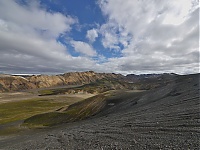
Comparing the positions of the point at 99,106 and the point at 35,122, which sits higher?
the point at 99,106

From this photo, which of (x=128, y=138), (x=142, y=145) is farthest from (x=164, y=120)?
Result: (x=142, y=145)

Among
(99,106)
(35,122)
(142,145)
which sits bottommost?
(35,122)

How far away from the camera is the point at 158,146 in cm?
1616

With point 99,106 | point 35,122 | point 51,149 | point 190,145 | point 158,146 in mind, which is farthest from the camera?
point 99,106

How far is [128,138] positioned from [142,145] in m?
3.37

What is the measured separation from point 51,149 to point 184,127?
56.1 ft

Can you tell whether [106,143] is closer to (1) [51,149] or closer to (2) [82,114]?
(1) [51,149]

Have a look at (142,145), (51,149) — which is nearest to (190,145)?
(142,145)

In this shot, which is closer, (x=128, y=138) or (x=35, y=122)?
(x=128, y=138)

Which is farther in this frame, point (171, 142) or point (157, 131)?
point (157, 131)

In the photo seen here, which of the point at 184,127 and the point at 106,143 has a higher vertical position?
the point at 184,127

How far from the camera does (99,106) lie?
230 feet

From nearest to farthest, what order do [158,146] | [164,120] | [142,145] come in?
[158,146] < [142,145] < [164,120]

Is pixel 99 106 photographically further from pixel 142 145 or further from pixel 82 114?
pixel 142 145
